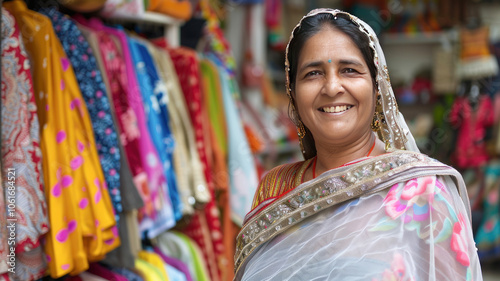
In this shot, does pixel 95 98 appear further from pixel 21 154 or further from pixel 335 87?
pixel 335 87

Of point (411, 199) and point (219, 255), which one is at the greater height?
point (411, 199)

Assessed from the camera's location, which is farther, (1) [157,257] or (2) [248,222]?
(1) [157,257]

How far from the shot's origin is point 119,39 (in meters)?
2.24

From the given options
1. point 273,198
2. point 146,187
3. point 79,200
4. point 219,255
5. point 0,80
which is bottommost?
point 219,255

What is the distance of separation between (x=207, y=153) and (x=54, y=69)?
3.45 feet

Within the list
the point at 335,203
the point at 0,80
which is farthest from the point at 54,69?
the point at 335,203

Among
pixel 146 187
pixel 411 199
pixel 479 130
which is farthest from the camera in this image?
pixel 479 130

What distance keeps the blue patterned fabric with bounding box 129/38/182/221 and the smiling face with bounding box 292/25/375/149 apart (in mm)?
1135

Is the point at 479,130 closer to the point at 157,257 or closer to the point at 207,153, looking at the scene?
the point at 207,153

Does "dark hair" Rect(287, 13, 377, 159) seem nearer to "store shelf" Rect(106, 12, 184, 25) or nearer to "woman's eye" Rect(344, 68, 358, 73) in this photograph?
"woman's eye" Rect(344, 68, 358, 73)

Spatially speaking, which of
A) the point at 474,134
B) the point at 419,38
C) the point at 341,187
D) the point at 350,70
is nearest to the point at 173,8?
the point at 350,70

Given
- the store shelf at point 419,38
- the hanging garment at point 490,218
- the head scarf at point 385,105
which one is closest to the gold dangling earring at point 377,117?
the head scarf at point 385,105

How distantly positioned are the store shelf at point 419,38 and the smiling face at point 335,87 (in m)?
3.94

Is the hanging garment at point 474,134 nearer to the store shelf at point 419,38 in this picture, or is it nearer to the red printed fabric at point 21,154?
the store shelf at point 419,38
